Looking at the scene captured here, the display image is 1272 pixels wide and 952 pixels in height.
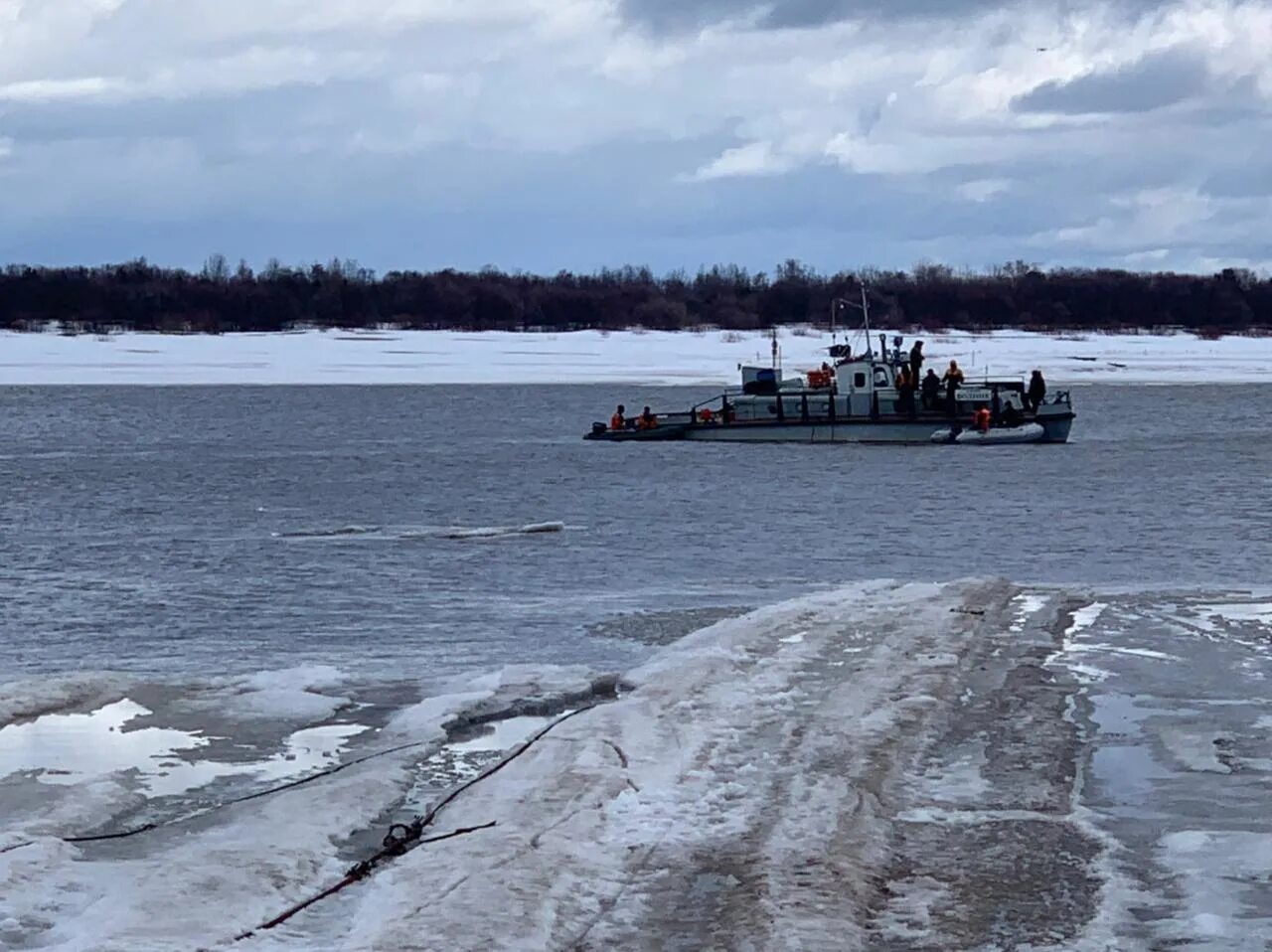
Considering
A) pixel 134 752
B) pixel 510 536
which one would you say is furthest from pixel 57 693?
pixel 510 536

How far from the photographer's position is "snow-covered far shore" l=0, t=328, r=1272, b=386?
8619 cm

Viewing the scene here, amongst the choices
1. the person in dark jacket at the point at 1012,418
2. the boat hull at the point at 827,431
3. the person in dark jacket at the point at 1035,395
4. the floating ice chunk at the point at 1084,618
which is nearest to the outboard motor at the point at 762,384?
the boat hull at the point at 827,431

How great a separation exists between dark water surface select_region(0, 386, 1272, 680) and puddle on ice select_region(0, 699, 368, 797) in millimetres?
2786

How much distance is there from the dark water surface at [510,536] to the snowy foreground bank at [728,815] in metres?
2.73

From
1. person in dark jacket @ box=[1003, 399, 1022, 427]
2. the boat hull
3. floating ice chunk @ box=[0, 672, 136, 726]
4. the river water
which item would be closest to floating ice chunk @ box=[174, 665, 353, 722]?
the river water

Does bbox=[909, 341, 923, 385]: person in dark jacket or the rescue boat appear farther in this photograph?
bbox=[909, 341, 923, 385]: person in dark jacket

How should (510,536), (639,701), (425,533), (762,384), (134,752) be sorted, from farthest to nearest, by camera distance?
(762,384) < (425,533) < (510,536) < (639,701) < (134,752)

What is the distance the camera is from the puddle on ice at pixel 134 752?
28.3 ft

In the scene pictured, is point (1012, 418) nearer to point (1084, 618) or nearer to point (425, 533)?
point (425, 533)

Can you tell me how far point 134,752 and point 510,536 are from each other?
1345cm

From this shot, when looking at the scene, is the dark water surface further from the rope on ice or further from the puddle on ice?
the rope on ice

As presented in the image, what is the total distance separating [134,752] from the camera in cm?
917

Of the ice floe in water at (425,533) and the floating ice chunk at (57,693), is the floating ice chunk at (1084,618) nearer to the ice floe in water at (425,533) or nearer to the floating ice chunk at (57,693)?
the floating ice chunk at (57,693)

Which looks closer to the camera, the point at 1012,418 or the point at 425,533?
the point at 425,533
